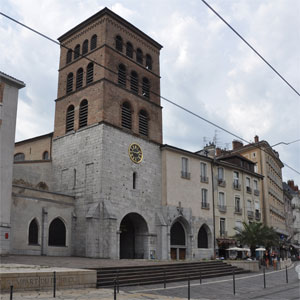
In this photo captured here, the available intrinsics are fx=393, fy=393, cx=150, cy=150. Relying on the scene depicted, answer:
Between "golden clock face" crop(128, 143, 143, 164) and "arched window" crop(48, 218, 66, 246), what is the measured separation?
25.8 feet

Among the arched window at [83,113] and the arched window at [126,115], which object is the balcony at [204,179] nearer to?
the arched window at [126,115]

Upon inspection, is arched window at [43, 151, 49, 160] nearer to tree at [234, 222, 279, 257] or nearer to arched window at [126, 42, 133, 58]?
arched window at [126, 42, 133, 58]

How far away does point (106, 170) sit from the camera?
3011 centimetres

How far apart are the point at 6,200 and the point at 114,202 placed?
30.9 feet

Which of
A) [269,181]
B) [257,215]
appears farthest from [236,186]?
[269,181]

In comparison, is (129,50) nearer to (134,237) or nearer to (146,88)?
(146,88)

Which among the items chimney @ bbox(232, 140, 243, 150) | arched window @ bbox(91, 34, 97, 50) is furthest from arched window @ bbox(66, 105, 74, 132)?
chimney @ bbox(232, 140, 243, 150)

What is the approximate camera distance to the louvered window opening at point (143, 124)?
115 ft

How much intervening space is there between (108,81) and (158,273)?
690 inches

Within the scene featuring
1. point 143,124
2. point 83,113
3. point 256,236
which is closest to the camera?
point 83,113

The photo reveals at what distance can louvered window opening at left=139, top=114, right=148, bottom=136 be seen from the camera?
3506 cm

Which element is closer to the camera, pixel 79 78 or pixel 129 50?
pixel 79 78

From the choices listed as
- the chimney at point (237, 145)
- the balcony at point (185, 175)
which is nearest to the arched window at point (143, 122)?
the balcony at point (185, 175)

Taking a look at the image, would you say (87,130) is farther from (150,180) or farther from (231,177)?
(231,177)
